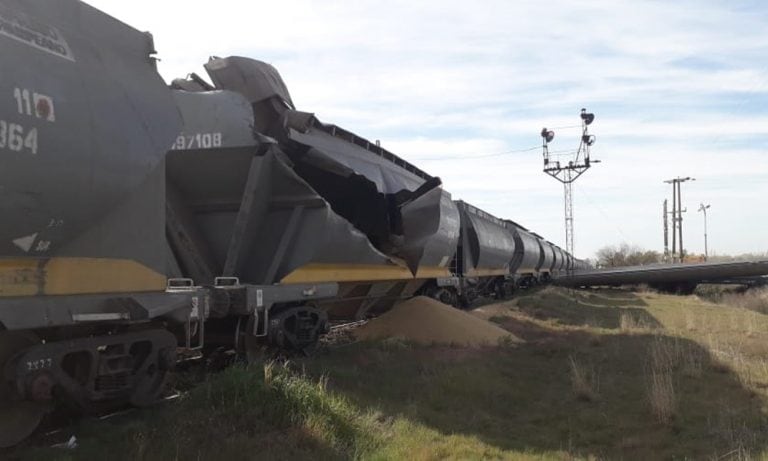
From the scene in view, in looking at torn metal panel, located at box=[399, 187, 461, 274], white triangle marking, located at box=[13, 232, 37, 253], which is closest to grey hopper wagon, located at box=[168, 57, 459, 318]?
torn metal panel, located at box=[399, 187, 461, 274]

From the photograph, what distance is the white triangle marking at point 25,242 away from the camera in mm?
4441

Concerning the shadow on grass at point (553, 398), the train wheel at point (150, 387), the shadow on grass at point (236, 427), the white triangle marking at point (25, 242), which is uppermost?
the white triangle marking at point (25, 242)

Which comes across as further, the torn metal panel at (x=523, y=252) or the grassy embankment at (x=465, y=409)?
the torn metal panel at (x=523, y=252)

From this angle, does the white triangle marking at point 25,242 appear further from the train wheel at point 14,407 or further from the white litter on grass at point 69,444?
the white litter on grass at point 69,444

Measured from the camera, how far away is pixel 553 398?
841cm

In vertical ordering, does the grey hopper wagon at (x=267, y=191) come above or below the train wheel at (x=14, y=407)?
above

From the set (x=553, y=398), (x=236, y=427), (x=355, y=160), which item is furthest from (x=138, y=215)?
(x=355, y=160)

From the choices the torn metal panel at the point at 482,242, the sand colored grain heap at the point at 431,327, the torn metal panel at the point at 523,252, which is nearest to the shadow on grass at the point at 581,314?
the torn metal panel at the point at 482,242

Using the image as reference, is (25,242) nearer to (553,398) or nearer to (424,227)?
(553,398)

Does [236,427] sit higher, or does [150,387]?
[150,387]

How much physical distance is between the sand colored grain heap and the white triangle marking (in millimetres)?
8170

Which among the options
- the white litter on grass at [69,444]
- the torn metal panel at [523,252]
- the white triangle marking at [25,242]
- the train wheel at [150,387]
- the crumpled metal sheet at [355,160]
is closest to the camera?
the white triangle marking at [25,242]

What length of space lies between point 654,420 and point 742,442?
1164mm

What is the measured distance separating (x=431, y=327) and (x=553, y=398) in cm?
459
